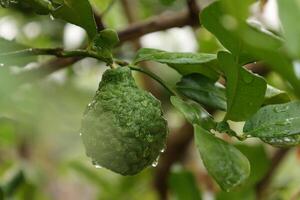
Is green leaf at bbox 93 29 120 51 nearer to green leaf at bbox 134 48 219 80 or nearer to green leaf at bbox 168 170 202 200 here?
green leaf at bbox 134 48 219 80

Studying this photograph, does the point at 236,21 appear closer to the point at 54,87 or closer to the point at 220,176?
the point at 220,176

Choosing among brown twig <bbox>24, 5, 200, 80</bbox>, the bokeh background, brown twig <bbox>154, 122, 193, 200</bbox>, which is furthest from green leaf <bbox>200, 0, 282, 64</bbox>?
brown twig <bbox>154, 122, 193, 200</bbox>

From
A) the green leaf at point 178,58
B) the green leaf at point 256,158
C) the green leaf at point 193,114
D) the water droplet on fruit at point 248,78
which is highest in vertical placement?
the water droplet on fruit at point 248,78

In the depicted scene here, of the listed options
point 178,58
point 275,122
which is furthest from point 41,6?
Result: point 275,122

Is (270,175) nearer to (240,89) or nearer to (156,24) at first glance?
(156,24)

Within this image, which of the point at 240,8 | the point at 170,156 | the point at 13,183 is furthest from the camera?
the point at 170,156

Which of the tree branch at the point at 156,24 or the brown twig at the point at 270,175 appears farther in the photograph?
the brown twig at the point at 270,175

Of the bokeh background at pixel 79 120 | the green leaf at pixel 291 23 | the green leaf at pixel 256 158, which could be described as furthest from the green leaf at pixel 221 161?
the green leaf at pixel 256 158

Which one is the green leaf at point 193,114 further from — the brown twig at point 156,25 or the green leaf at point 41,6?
the brown twig at point 156,25
